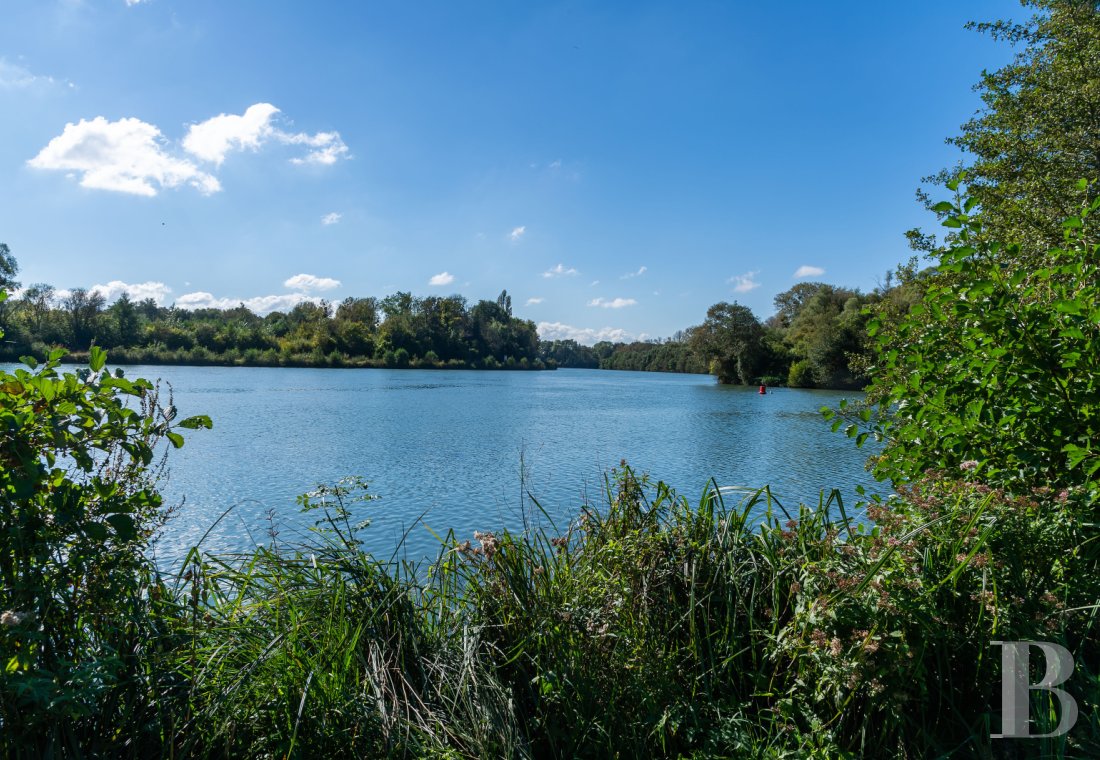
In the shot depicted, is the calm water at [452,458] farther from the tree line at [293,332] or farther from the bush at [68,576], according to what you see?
the tree line at [293,332]

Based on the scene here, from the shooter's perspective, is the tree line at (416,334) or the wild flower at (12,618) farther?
the tree line at (416,334)

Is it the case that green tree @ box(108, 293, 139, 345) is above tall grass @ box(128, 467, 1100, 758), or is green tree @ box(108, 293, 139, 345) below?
above

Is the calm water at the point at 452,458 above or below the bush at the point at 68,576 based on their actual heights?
below

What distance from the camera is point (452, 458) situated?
15.3 metres

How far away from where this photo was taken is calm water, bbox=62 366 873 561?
9.65 metres

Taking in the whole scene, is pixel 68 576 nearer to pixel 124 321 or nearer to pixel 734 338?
pixel 734 338

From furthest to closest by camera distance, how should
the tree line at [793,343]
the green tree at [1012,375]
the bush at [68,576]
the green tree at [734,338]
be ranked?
the green tree at [734,338] < the tree line at [793,343] < the green tree at [1012,375] < the bush at [68,576]

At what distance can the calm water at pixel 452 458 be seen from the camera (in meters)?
9.65

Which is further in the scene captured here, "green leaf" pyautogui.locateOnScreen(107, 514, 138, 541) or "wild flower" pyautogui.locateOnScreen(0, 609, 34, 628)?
"green leaf" pyautogui.locateOnScreen(107, 514, 138, 541)

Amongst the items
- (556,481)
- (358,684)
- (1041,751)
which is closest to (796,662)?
(1041,751)

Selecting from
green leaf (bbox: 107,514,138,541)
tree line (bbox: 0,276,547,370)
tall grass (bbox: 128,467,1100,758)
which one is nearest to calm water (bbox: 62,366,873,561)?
tall grass (bbox: 128,467,1100,758)

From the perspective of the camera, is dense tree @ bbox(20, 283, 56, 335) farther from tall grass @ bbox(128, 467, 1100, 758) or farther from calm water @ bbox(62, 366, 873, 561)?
tall grass @ bbox(128, 467, 1100, 758)

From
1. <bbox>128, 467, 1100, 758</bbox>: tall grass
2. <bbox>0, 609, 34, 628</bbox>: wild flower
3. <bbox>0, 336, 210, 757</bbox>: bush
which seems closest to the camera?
<bbox>0, 609, 34, 628</bbox>: wild flower

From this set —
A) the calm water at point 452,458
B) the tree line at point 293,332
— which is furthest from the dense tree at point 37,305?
the calm water at point 452,458
